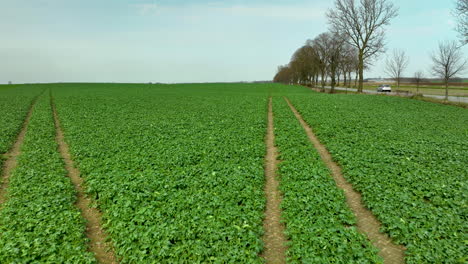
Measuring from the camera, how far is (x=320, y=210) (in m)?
7.93

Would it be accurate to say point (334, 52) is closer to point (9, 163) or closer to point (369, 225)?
point (369, 225)

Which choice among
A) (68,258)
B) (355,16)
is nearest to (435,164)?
(68,258)

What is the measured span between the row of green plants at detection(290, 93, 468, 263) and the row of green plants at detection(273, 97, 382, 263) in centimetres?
97

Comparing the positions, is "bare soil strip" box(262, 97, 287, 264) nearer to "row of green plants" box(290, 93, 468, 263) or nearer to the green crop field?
the green crop field

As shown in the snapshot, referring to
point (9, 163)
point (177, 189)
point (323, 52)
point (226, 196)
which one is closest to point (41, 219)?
point (177, 189)

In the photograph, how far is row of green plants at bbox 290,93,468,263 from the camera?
6672 mm

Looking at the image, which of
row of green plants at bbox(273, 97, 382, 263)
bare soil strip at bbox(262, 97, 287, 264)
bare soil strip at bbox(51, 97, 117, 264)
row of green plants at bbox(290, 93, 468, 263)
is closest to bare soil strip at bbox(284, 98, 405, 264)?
row of green plants at bbox(290, 93, 468, 263)

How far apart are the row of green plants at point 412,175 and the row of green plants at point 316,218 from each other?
966 millimetres

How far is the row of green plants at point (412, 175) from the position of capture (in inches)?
263

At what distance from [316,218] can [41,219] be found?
7848 millimetres

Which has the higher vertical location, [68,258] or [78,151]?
[78,151]

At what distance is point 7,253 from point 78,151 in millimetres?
8320

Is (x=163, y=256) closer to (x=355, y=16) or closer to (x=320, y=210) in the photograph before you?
(x=320, y=210)

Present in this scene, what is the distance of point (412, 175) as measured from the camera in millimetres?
10305
